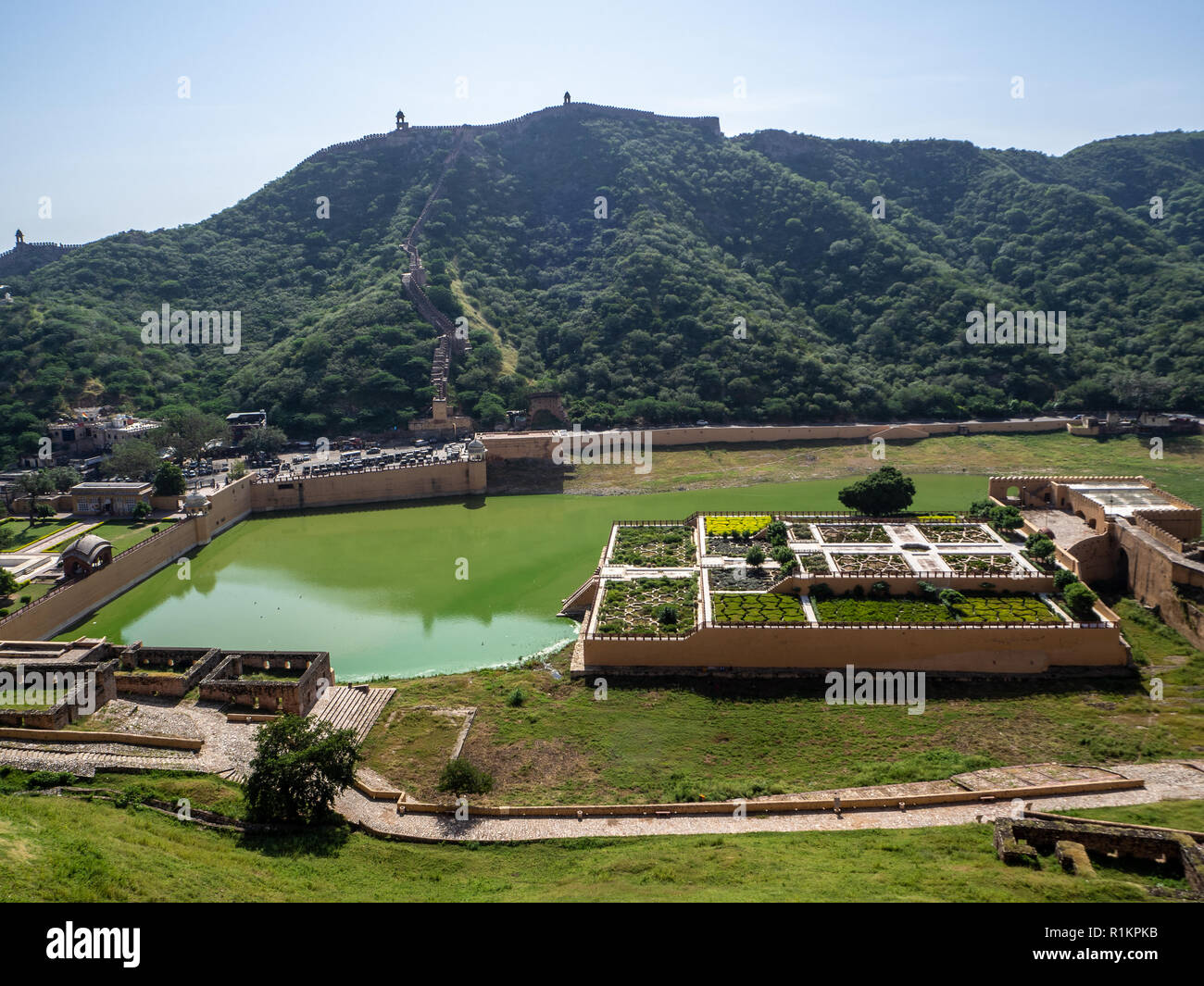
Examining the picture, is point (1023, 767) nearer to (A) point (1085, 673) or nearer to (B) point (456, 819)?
(A) point (1085, 673)

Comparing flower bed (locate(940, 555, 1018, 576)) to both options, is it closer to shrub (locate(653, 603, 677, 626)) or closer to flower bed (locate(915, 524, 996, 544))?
flower bed (locate(915, 524, 996, 544))

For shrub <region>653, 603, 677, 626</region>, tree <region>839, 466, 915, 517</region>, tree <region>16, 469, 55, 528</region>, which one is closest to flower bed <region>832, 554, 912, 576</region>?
→ tree <region>839, 466, 915, 517</region>

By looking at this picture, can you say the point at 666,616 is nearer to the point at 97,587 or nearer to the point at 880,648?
the point at 880,648

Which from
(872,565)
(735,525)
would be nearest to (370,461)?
(735,525)

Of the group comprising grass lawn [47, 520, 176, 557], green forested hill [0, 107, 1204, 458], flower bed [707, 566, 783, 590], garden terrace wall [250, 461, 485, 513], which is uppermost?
green forested hill [0, 107, 1204, 458]
